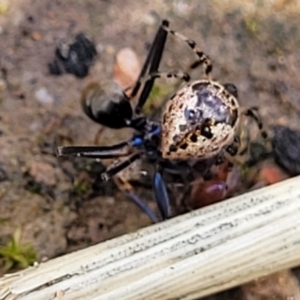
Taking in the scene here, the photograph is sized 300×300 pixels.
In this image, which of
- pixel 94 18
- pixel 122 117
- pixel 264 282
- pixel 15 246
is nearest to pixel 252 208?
pixel 264 282

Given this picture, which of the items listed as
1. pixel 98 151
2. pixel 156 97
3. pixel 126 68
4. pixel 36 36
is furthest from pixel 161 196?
pixel 36 36

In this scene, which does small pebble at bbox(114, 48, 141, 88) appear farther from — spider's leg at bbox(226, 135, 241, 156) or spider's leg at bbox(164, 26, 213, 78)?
spider's leg at bbox(226, 135, 241, 156)

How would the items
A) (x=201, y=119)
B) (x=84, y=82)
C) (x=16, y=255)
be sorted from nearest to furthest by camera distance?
(x=201, y=119), (x=16, y=255), (x=84, y=82)

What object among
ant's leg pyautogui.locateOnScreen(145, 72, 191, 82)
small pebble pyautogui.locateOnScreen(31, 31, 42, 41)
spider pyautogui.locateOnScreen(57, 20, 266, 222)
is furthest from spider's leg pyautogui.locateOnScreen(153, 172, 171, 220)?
small pebble pyautogui.locateOnScreen(31, 31, 42, 41)

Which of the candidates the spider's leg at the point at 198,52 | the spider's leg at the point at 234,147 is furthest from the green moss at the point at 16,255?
the spider's leg at the point at 198,52

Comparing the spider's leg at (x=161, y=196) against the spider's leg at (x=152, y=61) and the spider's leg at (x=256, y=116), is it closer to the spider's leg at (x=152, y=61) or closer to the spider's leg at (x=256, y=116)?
the spider's leg at (x=152, y=61)

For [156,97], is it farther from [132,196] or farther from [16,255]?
[16,255]

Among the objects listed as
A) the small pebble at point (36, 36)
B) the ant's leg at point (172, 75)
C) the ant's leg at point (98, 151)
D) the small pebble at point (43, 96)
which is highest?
the small pebble at point (36, 36)
